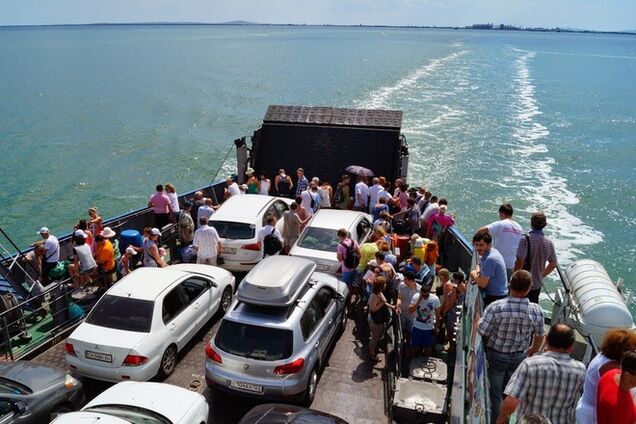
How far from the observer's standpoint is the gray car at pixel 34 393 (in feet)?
21.5

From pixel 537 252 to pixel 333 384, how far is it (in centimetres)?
374

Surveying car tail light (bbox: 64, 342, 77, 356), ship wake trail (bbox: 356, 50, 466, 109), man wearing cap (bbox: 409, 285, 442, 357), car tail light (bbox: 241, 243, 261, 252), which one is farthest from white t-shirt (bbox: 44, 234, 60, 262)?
ship wake trail (bbox: 356, 50, 466, 109)

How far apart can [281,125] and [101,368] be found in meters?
11.4

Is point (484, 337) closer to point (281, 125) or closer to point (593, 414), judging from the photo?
point (593, 414)

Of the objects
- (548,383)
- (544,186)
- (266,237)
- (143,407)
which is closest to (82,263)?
(266,237)

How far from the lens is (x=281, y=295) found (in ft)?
24.8

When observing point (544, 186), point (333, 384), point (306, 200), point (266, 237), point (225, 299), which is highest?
point (306, 200)

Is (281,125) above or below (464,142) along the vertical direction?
above

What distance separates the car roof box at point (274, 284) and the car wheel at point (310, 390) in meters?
1.14

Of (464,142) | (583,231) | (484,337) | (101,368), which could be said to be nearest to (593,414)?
(484,337)

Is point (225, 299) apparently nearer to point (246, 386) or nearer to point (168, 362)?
point (168, 362)

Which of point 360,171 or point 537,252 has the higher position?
point 537,252

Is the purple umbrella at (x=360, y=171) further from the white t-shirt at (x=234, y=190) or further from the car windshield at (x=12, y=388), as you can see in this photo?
the car windshield at (x=12, y=388)

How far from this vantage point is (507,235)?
25.5ft
